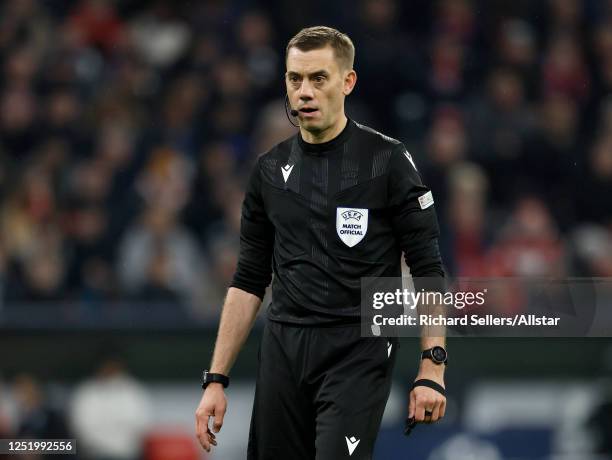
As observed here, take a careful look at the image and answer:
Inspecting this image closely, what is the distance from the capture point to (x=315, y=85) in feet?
14.6

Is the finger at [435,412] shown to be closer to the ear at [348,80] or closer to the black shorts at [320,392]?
the black shorts at [320,392]

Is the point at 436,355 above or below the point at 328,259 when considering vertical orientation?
below

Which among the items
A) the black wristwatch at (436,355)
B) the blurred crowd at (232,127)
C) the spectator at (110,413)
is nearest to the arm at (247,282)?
the black wristwatch at (436,355)

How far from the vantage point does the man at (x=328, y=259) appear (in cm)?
446

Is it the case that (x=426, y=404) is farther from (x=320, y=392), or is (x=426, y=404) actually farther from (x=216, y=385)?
(x=216, y=385)

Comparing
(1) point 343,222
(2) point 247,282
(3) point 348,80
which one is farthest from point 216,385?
(3) point 348,80

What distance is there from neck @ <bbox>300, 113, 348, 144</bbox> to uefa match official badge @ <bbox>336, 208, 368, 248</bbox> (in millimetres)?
275

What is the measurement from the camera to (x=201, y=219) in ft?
30.8

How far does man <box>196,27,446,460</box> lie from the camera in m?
4.46

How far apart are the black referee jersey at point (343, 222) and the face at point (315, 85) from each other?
0.42 ft

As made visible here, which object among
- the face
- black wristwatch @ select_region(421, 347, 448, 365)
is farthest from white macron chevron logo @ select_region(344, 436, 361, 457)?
the face

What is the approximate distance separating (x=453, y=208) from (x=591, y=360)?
154 cm

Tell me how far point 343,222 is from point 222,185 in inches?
202

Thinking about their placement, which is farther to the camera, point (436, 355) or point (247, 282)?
point (247, 282)
